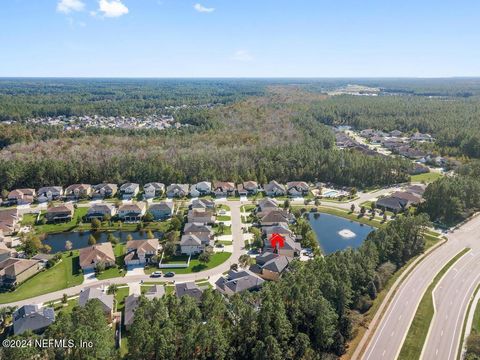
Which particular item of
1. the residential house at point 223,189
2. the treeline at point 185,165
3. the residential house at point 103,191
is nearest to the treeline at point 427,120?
the treeline at point 185,165

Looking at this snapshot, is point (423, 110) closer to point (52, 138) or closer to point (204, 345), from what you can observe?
point (52, 138)

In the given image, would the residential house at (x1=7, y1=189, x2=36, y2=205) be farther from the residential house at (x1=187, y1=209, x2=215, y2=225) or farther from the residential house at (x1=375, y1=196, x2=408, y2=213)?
the residential house at (x1=375, y1=196, x2=408, y2=213)

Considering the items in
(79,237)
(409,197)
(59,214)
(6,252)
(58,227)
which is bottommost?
(79,237)

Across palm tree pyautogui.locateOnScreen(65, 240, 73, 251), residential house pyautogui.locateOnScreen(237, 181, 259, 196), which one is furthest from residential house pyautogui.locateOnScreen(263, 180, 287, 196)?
palm tree pyautogui.locateOnScreen(65, 240, 73, 251)

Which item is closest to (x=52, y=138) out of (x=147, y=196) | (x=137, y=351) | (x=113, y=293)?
(x=147, y=196)

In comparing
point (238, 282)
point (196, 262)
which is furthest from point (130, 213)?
point (238, 282)

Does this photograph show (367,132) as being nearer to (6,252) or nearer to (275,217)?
(275,217)
